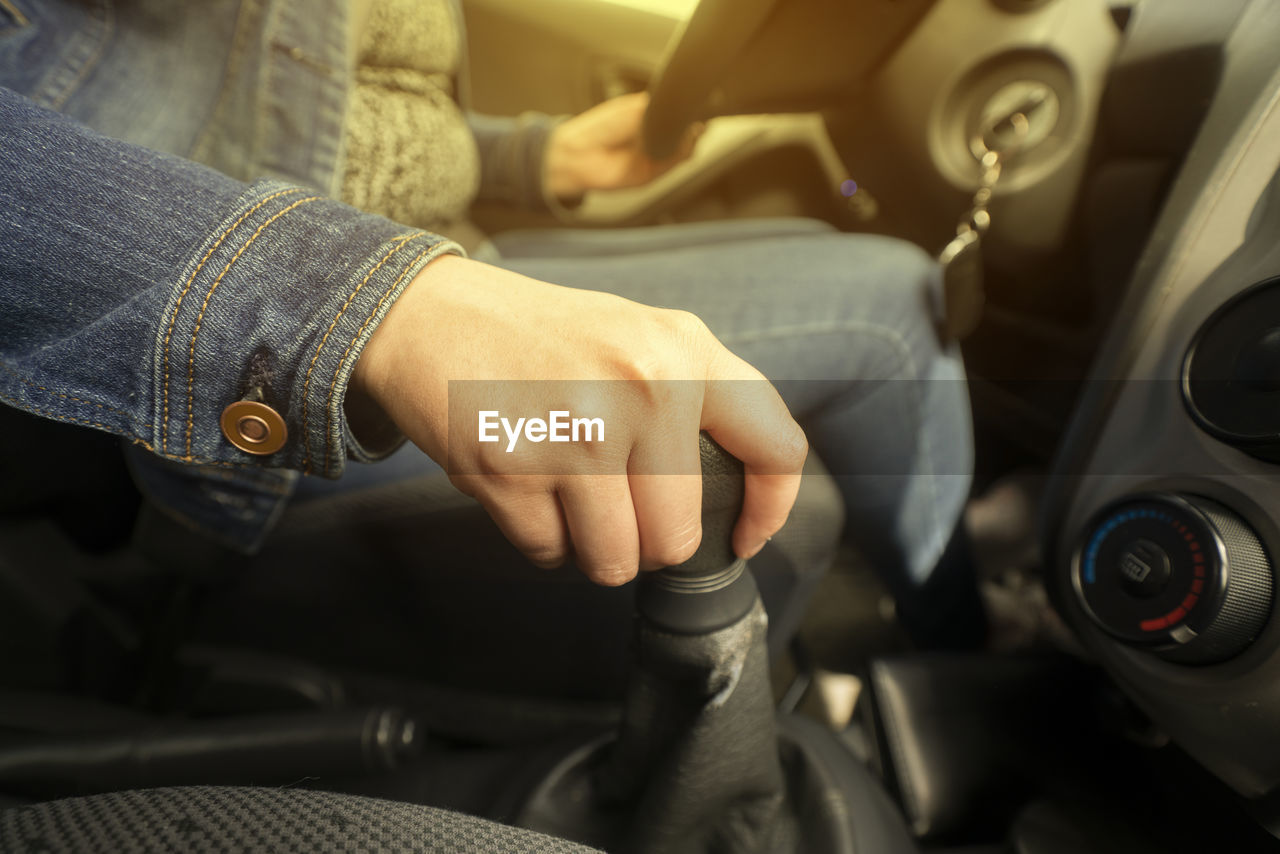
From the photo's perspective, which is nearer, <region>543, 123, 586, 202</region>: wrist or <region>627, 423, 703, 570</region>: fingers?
<region>627, 423, 703, 570</region>: fingers

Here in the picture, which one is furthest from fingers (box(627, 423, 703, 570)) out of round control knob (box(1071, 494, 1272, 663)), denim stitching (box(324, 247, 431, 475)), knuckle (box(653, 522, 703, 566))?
round control knob (box(1071, 494, 1272, 663))

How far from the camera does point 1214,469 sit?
29cm

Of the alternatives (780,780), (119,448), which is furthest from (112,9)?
(780,780)

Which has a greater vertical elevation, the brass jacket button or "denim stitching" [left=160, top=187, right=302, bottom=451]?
"denim stitching" [left=160, top=187, right=302, bottom=451]

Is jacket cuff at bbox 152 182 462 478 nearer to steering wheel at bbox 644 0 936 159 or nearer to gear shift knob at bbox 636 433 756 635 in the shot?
gear shift knob at bbox 636 433 756 635

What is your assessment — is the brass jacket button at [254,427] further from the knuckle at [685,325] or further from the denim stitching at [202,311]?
the knuckle at [685,325]

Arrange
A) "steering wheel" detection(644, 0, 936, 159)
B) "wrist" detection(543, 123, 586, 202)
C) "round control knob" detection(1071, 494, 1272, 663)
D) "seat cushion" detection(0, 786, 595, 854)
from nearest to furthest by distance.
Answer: "seat cushion" detection(0, 786, 595, 854), "round control knob" detection(1071, 494, 1272, 663), "steering wheel" detection(644, 0, 936, 159), "wrist" detection(543, 123, 586, 202)

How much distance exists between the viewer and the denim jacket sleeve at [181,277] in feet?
0.69

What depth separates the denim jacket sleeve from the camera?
0.21m

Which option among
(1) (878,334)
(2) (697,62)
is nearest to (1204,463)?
(1) (878,334)

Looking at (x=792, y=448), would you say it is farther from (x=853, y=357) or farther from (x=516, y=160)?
(x=516, y=160)
